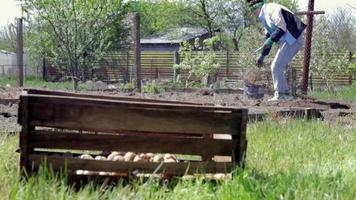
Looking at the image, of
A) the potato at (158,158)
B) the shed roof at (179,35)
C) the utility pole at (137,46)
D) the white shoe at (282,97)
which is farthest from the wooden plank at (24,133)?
the shed roof at (179,35)

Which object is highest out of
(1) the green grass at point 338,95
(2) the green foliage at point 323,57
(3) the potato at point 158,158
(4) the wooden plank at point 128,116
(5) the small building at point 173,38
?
(5) the small building at point 173,38

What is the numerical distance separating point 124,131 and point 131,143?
0.54 ft

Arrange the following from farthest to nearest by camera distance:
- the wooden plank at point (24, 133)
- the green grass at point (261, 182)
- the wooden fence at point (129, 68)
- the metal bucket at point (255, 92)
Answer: the wooden fence at point (129, 68)
the metal bucket at point (255, 92)
the wooden plank at point (24, 133)
the green grass at point (261, 182)

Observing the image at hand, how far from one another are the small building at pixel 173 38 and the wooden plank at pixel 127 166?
43529 mm

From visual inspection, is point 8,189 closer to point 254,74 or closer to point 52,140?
point 52,140

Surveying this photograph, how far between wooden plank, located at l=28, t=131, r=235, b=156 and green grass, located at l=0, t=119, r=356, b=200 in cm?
21

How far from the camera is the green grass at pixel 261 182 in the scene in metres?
3.06

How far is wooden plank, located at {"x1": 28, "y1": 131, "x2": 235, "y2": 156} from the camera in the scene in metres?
3.46

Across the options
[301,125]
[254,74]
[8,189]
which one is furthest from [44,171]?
[254,74]

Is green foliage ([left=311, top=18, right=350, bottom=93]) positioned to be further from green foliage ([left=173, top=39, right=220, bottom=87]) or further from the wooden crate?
the wooden crate

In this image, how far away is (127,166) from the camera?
3525 mm

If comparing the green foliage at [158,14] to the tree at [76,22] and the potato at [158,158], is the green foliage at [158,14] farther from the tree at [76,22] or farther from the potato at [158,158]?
the potato at [158,158]

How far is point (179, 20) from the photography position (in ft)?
176

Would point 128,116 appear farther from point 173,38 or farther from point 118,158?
point 173,38
